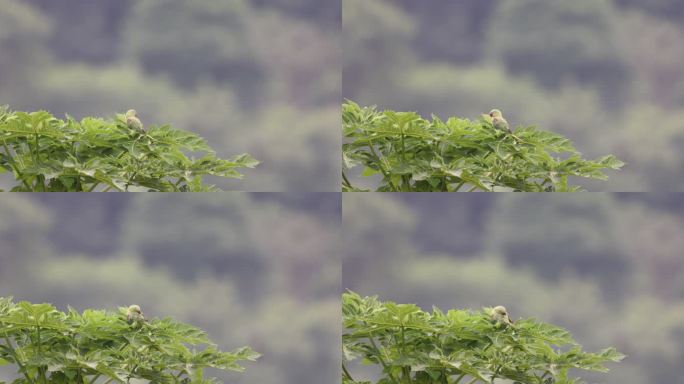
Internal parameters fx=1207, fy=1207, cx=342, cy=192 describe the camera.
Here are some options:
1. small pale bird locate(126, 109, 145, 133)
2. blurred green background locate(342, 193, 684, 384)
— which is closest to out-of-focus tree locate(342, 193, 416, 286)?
blurred green background locate(342, 193, 684, 384)

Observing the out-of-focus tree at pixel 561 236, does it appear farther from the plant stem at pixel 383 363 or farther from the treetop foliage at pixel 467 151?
the plant stem at pixel 383 363

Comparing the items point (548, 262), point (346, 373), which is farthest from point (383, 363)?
point (548, 262)

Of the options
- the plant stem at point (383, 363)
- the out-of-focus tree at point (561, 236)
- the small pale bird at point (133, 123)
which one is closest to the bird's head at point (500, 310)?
the out-of-focus tree at point (561, 236)

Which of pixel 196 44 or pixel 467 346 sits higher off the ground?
pixel 196 44

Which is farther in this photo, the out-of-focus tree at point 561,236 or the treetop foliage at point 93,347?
the out-of-focus tree at point 561,236

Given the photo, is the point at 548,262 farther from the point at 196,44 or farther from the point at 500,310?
the point at 196,44
